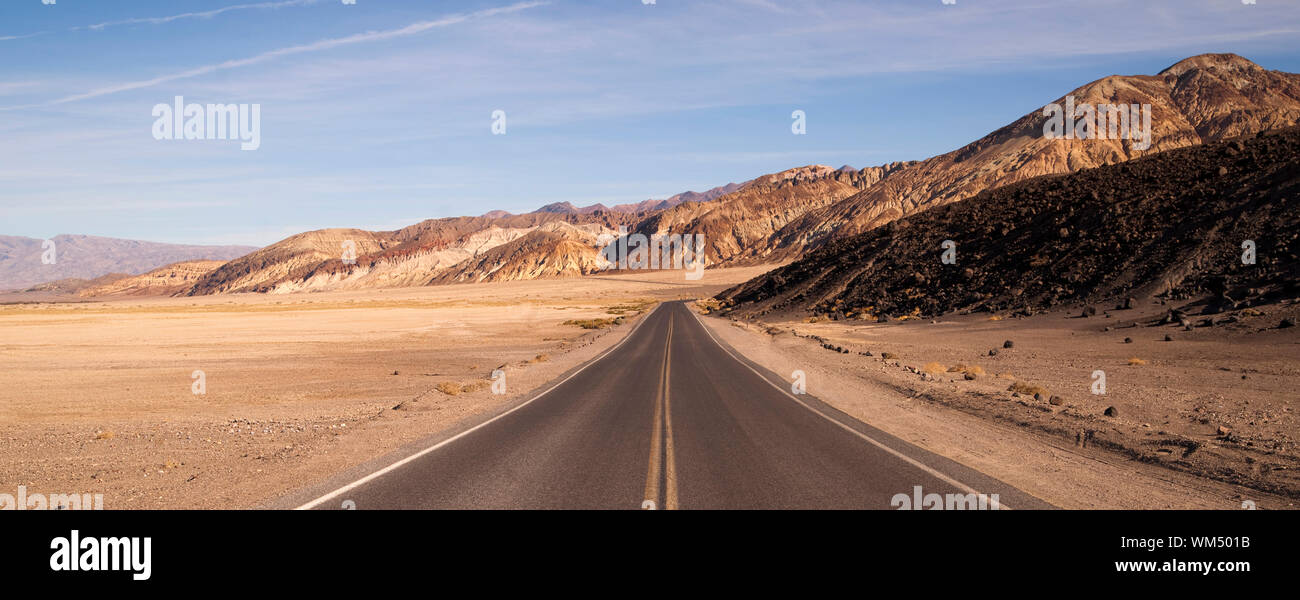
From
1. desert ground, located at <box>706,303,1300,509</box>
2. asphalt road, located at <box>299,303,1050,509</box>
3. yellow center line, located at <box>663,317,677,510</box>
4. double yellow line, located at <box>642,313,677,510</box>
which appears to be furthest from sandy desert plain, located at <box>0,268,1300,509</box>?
yellow center line, located at <box>663,317,677,510</box>

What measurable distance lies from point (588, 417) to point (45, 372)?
2789 centimetres

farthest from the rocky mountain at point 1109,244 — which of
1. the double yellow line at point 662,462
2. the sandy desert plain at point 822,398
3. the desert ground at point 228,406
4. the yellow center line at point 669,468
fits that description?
the double yellow line at point 662,462

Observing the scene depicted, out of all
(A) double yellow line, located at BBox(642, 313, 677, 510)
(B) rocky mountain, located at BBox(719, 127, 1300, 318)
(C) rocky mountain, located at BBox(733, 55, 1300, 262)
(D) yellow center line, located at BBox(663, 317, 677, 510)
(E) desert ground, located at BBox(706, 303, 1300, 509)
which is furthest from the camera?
(C) rocky mountain, located at BBox(733, 55, 1300, 262)

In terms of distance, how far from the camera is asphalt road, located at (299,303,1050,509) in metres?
7.94

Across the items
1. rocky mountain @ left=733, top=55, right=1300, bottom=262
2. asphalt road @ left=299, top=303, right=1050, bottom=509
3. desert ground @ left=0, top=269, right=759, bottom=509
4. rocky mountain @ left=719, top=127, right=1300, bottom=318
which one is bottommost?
desert ground @ left=0, top=269, right=759, bottom=509

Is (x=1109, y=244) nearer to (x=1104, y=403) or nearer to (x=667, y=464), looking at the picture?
(x=1104, y=403)

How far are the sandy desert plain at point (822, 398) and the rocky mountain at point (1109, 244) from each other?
4575 millimetres

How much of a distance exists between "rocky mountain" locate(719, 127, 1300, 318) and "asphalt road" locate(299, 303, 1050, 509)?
91.2 feet

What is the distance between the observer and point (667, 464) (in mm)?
9719

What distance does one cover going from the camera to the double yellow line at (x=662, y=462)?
7.86 metres

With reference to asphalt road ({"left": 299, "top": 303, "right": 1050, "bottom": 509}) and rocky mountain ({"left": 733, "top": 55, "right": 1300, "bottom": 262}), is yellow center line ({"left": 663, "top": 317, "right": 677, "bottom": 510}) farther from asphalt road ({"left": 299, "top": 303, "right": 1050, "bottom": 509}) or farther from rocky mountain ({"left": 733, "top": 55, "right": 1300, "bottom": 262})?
rocky mountain ({"left": 733, "top": 55, "right": 1300, "bottom": 262})

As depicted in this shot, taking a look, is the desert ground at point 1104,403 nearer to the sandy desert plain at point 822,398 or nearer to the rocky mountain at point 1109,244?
the sandy desert plain at point 822,398
